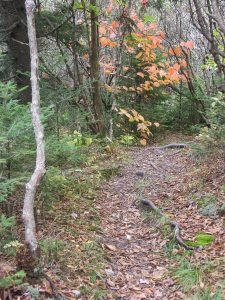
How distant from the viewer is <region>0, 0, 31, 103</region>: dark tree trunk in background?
7.05 m

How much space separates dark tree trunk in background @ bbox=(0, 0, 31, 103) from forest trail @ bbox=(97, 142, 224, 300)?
2.84m

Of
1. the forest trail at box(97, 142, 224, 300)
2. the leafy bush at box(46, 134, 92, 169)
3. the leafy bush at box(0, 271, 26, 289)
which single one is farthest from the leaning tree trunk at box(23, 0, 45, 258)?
the forest trail at box(97, 142, 224, 300)

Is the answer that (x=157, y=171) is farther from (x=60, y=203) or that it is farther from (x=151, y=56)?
(x=151, y=56)

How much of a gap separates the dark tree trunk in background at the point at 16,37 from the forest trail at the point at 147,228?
9.32 ft

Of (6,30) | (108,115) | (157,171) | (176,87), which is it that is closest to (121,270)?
(157,171)

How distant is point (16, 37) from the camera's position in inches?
283

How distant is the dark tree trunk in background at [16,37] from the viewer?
7055mm

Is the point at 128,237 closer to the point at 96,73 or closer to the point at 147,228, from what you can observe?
the point at 147,228

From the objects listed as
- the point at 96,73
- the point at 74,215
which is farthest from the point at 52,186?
the point at 96,73

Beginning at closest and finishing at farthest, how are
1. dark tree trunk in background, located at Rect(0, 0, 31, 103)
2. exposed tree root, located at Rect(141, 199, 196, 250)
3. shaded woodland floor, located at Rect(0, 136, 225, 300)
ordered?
shaded woodland floor, located at Rect(0, 136, 225, 300) → exposed tree root, located at Rect(141, 199, 196, 250) → dark tree trunk in background, located at Rect(0, 0, 31, 103)

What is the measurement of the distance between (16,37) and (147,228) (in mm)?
4652

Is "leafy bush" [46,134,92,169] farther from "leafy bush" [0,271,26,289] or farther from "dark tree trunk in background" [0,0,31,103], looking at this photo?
"leafy bush" [0,271,26,289]

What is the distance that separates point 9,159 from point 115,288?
1.98m

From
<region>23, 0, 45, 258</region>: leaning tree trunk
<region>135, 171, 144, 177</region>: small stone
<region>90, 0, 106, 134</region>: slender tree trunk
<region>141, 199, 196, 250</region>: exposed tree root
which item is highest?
<region>90, 0, 106, 134</region>: slender tree trunk
